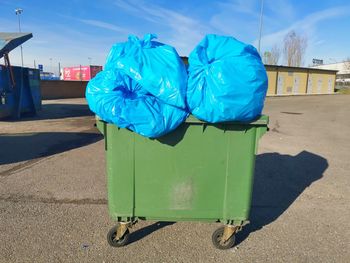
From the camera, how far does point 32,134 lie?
28.9 feet

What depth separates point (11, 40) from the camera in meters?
10.7

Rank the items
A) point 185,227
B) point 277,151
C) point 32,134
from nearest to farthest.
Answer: point 185,227
point 277,151
point 32,134

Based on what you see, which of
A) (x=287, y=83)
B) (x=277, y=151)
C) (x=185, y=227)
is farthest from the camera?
(x=287, y=83)

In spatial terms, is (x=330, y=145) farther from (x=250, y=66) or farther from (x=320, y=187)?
(x=250, y=66)

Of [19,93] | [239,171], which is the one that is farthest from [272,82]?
[239,171]

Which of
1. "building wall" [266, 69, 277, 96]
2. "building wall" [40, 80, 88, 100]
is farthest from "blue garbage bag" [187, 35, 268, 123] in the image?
"building wall" [266, 69, 277, 96]

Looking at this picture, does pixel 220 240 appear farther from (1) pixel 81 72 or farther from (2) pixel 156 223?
(1) pixel 81 72

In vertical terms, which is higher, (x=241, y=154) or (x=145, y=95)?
(x=145, y=95)

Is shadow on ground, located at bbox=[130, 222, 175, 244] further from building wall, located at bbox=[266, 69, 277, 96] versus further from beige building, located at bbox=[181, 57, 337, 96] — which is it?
building wall, located at bbox=[266, 69, 277, 96]

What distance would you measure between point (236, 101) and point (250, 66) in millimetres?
338

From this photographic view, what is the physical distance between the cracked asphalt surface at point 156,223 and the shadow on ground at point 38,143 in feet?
0.22

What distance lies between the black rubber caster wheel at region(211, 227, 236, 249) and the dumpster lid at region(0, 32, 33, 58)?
10358 mm

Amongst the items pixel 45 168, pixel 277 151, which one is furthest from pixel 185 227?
pixel 277 151

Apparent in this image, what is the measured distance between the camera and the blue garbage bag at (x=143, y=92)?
2.57 meters
